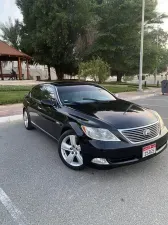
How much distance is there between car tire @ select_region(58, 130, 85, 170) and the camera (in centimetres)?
355

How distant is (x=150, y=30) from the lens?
2794 cm

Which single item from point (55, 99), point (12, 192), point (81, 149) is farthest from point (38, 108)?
point (12, 192)

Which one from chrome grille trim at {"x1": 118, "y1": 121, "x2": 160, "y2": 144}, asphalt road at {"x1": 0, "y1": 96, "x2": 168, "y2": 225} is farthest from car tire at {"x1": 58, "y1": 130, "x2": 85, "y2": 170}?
chrome grille trim at {"x1": 118, "y1": 121, "x2": 160, "y2": 144}

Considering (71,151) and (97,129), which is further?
(71,151)

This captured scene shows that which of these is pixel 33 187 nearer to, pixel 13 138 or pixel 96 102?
pixel 96 102

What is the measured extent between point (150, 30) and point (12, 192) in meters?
29.5

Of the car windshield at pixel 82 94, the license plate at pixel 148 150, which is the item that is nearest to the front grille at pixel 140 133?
the license plate at pixel 148 150

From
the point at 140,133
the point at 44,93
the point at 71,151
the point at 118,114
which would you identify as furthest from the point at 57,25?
the point at 140,133

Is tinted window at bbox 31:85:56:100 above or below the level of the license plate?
above

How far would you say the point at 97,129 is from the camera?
130 inches

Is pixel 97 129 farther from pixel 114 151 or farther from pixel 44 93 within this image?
pixel 44 93

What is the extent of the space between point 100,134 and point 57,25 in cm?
2209

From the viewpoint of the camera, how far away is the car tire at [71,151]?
3.55m

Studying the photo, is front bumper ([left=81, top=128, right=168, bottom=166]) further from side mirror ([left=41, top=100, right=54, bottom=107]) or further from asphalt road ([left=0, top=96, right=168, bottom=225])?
side mirror ([left=41, top=100, right=54, bottom=107])
